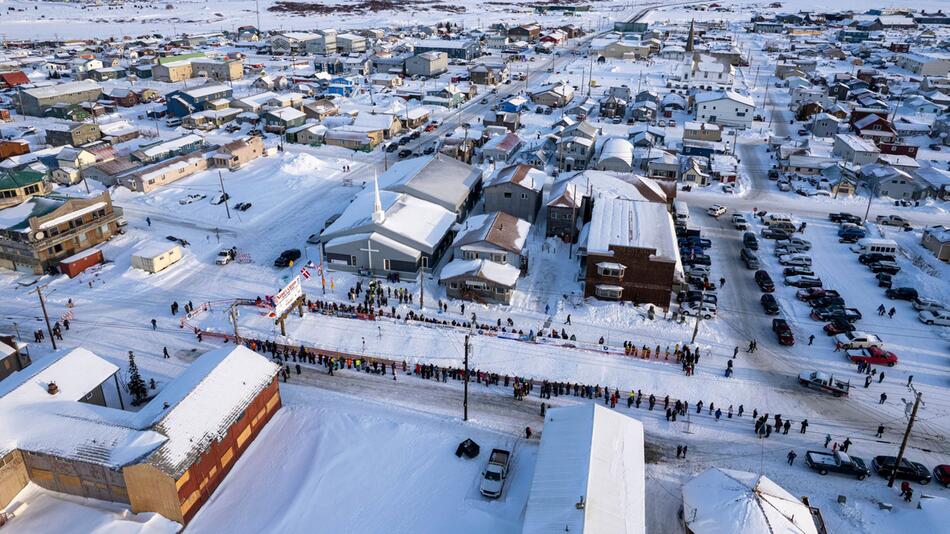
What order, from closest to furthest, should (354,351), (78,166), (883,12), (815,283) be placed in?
1. (354,351)
2. (815,283)
3. (78,166)
4. (883,12)

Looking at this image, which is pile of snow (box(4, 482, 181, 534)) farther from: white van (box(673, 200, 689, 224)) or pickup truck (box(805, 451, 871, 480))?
white van (box(673, 200, 689, 224))

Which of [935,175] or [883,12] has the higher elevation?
[883,12]

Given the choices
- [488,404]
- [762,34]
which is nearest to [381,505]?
[488,404]

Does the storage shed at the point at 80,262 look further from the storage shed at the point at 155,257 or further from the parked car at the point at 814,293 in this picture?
the parked car at the point at 814,293

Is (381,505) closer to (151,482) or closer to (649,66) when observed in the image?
(151,482)

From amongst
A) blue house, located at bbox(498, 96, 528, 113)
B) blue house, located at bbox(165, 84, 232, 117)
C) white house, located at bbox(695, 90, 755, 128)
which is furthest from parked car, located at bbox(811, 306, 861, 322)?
blue house, located at bbox(165, 84, 232, 117)

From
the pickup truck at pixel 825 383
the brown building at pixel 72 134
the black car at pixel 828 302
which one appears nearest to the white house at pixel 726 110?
the black car at pixel 828 302
